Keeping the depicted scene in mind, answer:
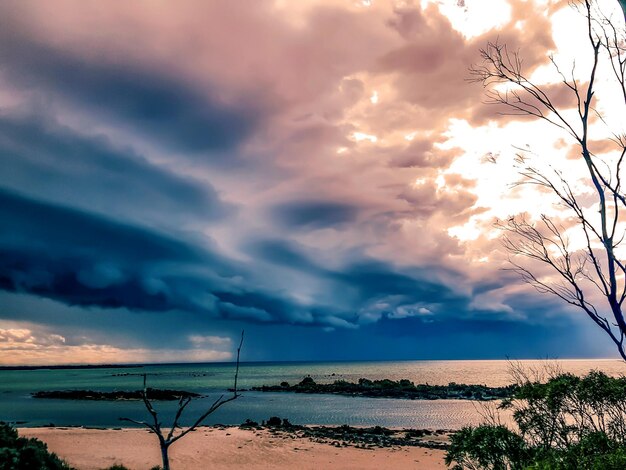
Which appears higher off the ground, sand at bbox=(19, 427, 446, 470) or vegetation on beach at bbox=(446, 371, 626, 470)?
vegetation on beach at bbox=(446, 371, 626, 470)

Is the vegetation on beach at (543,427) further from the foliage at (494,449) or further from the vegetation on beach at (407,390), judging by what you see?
the vegetation on beach at (407,390)

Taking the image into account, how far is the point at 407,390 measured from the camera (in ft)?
254

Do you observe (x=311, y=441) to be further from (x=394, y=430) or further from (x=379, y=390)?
(x=379, y=390)

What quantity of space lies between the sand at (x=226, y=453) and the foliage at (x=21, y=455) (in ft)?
35.1

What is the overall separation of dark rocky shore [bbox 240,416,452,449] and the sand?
4.80 ft

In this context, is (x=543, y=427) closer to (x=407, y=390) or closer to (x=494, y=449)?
(x=494, y=449)

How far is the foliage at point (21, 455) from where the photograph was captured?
14125 millimetres

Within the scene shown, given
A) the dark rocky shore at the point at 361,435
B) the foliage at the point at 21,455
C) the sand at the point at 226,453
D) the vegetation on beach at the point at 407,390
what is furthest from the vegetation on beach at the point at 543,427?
the vegetation on beach at the point at 407,390

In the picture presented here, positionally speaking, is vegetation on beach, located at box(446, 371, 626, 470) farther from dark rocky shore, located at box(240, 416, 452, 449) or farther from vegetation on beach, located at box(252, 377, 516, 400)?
vegetation on beach, located at box(252, 377, 516, 400)

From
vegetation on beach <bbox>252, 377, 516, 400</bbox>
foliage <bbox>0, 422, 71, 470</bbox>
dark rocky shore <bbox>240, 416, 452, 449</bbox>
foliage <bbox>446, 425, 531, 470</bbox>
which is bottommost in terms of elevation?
vegetation on beach <bbox>252, 377, 516, 400</bbox>

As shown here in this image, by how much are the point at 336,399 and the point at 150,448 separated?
4291cm

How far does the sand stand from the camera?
27.1 meters

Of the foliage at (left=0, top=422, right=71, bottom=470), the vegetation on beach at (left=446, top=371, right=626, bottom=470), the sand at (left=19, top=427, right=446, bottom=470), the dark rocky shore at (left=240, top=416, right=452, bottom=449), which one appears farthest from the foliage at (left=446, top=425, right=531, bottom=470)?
the dark rocky shore at (left=240, top=416, right=452, bottom=449)

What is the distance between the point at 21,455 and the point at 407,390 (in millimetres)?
71077
